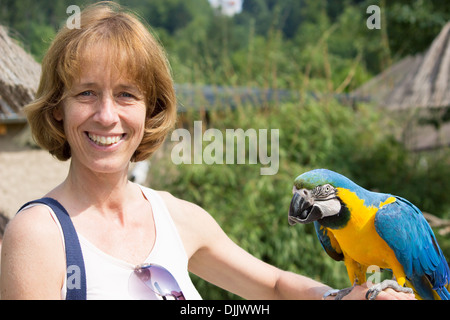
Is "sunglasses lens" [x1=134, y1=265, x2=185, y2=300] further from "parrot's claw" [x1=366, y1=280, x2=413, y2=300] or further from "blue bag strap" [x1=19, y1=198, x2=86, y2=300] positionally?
"parrot's claw" [x1=366, y1=280, x2=413, y2=300]

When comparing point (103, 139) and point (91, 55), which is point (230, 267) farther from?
point (91, 55)

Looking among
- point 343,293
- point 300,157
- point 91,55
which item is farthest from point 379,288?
point 300,157

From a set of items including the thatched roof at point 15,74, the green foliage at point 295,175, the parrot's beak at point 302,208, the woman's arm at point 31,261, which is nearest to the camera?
the woman's arm at point 31,261

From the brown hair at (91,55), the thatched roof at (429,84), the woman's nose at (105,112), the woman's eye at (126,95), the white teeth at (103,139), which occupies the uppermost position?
the thatched roof at (429,84)

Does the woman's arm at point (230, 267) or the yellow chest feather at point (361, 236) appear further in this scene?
the woman's arm at point (230, 267)

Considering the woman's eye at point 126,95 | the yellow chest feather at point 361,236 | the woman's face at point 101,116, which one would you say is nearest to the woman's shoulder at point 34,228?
the woman's face at point 101,116

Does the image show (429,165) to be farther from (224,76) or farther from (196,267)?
(196,267)

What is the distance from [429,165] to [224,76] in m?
2.52

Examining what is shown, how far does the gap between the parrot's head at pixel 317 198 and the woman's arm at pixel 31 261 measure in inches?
20.0

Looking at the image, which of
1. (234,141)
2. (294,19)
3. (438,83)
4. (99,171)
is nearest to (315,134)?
(234,141)

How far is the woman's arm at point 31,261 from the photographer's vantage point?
977 millimetres

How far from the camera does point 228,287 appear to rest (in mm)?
1432

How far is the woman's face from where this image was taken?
1.10 metres

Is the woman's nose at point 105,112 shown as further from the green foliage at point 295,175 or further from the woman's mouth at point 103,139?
the green foliage at point 295,175
